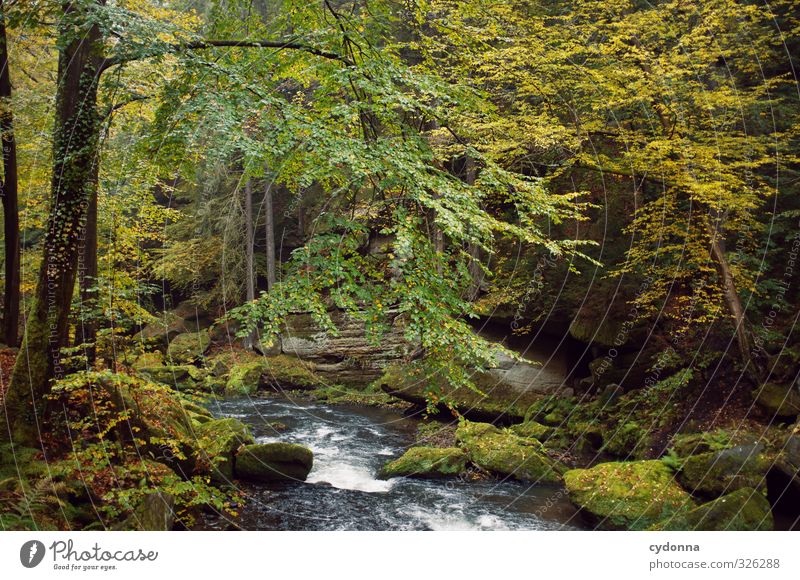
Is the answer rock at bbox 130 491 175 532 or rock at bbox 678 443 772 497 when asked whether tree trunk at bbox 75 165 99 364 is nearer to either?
rock at bbox 130 491 175 532

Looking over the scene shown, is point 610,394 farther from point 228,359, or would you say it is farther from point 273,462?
point 228,359

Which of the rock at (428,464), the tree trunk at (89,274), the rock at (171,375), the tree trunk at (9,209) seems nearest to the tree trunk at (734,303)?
the rock at (428,464)

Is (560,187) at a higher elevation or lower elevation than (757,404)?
higher

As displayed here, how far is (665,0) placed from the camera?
12.9 m

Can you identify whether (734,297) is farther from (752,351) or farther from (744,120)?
(744,120)

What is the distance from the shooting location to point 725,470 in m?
8.75

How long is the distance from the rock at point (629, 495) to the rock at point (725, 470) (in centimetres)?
29

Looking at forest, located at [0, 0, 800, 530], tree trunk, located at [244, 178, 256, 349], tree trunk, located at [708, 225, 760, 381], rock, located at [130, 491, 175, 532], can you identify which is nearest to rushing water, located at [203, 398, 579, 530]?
forest, located at [0, 0, 800, 530]

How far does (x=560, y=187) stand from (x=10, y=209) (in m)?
13.3

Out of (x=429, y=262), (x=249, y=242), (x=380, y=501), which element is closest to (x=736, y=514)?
(x=380, y=501)

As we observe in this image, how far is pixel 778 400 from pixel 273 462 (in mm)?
9759

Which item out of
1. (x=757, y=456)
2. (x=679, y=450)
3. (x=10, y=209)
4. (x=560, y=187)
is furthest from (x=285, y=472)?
(x=560, y=187)

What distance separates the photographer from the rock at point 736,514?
7.64 m

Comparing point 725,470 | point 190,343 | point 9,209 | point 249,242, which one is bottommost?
point 725,470
